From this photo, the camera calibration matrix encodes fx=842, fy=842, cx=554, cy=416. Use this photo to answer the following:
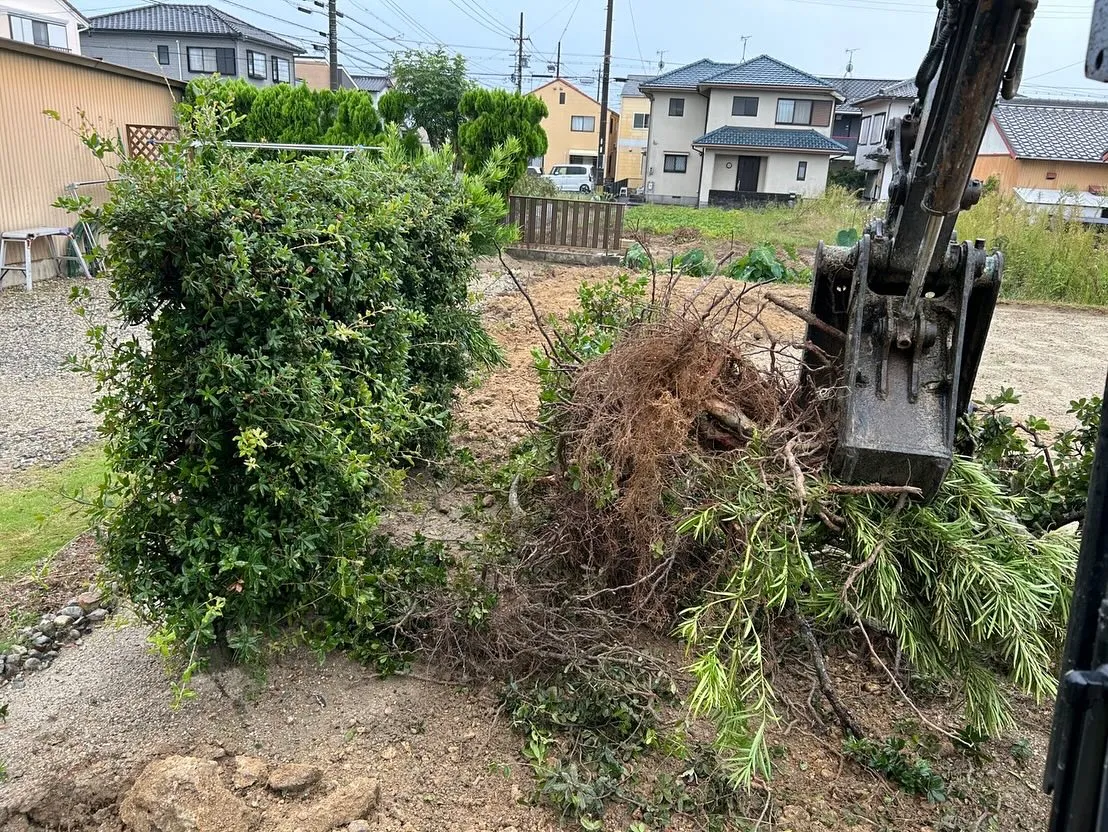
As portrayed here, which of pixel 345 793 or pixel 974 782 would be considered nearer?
pixel 345 793

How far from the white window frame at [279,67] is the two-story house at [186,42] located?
2.9 inches

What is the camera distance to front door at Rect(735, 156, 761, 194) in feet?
129

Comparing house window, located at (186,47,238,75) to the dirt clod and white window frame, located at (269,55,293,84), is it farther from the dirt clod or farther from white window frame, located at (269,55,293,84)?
the dirt clod

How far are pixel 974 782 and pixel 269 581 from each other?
9.19 feet

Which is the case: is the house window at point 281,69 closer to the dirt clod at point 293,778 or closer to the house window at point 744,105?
the house window at point 744,105

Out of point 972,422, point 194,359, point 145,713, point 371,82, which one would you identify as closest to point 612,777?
point 145,713

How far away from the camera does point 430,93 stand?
56.3ft

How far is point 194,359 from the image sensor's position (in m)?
3.01

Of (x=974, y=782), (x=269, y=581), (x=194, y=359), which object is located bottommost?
(x=974, y=782)

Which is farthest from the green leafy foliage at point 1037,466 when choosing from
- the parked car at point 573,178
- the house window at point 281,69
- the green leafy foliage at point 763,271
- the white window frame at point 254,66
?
the house window at point 281,69

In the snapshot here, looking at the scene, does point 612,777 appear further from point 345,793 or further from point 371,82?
point 371,82

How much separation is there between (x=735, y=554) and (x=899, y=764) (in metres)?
1.00

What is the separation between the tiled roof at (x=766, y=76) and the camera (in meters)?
38.8

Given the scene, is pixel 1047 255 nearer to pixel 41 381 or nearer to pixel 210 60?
pixel 41 381
